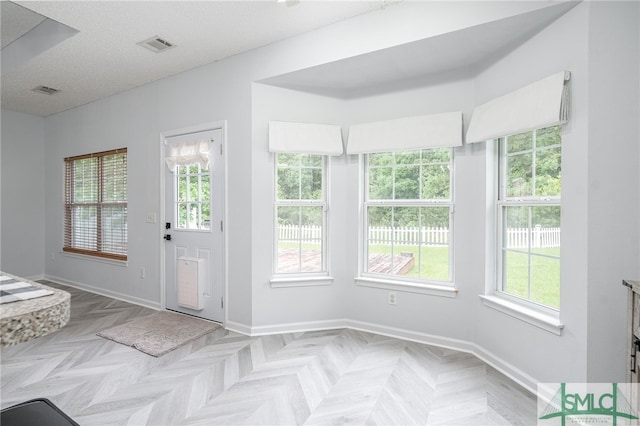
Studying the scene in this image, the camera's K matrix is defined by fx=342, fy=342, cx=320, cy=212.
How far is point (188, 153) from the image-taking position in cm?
384

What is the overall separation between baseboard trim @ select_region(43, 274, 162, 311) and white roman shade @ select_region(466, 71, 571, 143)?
13.1ft

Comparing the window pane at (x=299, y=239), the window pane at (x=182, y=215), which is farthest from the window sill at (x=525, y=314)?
the window pane at (x=182, y=215)

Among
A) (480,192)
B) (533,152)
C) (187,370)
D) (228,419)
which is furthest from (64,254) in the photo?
(533,152)

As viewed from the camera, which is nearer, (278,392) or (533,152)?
(278,392)

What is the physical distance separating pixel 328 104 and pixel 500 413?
2.94m

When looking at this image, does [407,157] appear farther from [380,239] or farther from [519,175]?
[519,175]

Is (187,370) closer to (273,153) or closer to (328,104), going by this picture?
(273,153)

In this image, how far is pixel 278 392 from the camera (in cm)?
236

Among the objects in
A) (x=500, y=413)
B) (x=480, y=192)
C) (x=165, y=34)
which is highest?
(x=165, y=34)

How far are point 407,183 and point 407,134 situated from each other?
→ 1.55ft

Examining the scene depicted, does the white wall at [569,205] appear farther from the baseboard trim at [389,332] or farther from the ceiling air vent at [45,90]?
the ceiling air vent at [45,90]

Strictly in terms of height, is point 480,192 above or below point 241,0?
below

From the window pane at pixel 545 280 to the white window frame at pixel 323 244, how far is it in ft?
5.93

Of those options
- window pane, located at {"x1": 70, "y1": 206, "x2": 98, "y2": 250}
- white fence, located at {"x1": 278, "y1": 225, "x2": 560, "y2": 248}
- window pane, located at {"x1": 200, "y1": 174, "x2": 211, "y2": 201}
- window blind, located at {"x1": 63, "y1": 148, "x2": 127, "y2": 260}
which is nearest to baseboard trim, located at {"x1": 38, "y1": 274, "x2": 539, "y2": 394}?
white fence, located at {"x1": 278, "y1": 225, "x2": 560, "y2": 248}
